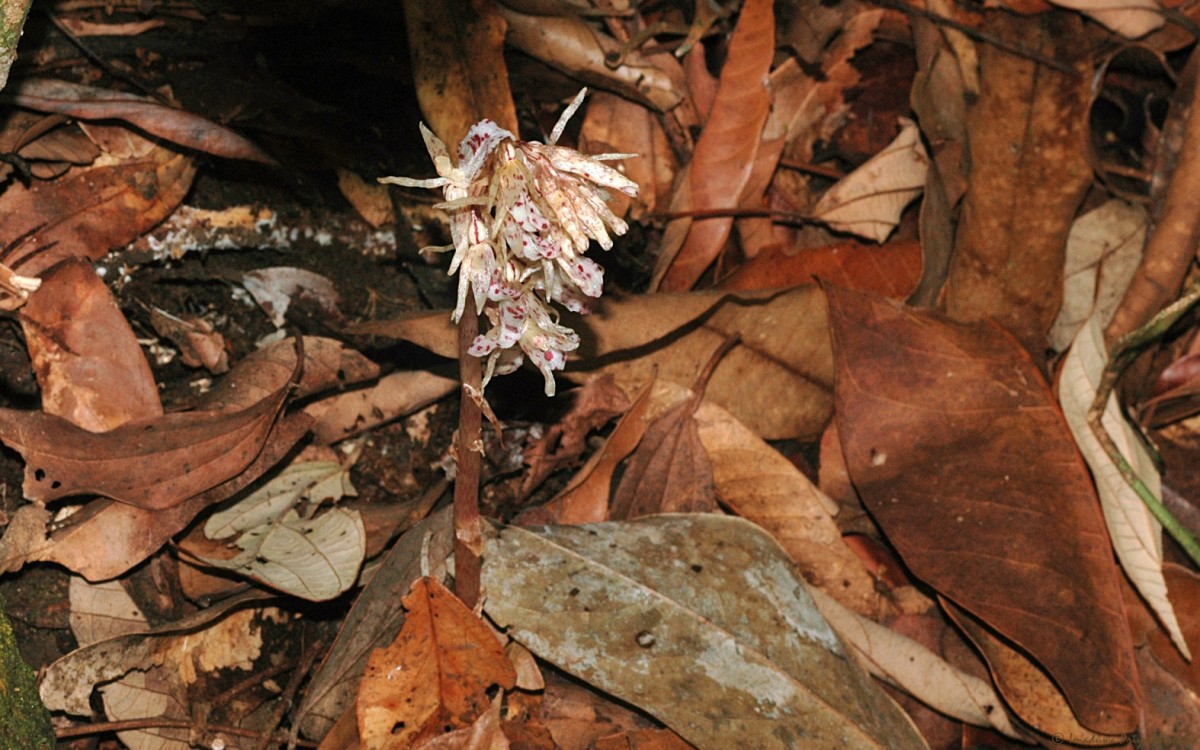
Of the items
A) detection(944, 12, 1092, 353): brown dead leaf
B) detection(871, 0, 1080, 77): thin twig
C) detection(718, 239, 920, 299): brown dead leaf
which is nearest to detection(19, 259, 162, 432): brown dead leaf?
detection(718, 239, 920, 299): brown dead leaf

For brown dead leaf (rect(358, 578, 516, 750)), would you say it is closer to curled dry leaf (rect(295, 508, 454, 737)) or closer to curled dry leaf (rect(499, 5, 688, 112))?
curled dry leaf (rect(295, 508, 454, 737))

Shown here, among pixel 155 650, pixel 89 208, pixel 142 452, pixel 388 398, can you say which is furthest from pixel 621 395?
pixel 89 208

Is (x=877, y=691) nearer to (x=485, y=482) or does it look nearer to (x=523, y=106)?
(x=485, y=482)

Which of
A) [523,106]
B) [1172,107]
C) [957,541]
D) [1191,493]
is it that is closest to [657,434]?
[957,541]

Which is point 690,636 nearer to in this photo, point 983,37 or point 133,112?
point 133,112

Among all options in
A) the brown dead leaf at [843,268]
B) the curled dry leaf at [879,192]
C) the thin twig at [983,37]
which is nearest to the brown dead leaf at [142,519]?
the brown dead leaf at [843,268]

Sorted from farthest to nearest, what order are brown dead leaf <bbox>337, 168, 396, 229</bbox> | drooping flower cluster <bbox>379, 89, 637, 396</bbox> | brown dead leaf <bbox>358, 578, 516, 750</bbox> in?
brown dead leaf <bbox>337, 168, 396, 229</bbox>, brown dead leaf <bbox>358, 578, 516, 750</bbox>, drooping flower cluster <bbox>379, 89, 637, 396</bbox>

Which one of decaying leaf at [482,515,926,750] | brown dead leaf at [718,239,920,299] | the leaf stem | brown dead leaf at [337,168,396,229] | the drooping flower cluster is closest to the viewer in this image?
the drooping flower cluster

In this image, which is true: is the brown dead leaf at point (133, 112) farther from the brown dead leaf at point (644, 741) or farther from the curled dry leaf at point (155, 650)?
the brown dead leaf at point (644, 741)
